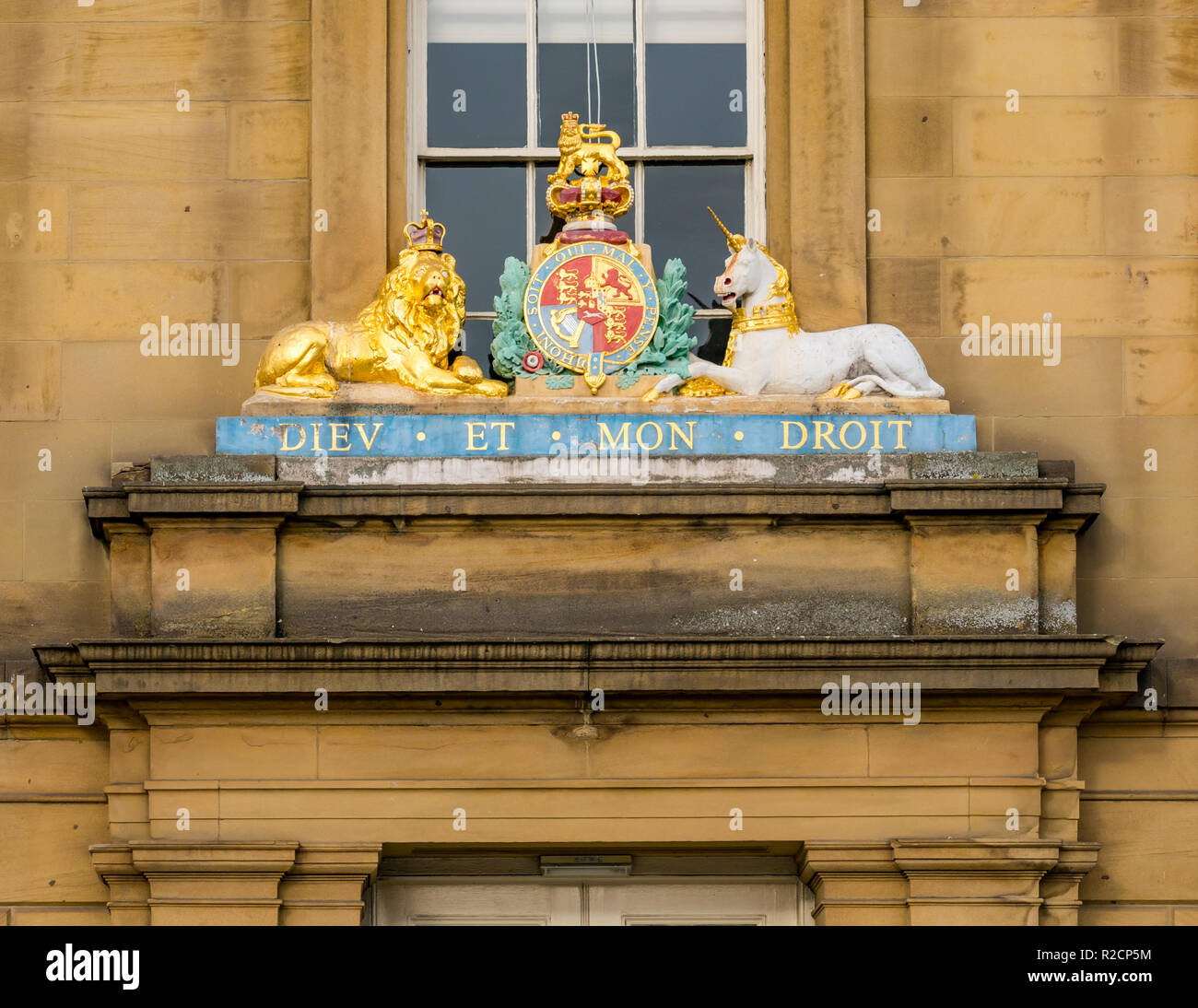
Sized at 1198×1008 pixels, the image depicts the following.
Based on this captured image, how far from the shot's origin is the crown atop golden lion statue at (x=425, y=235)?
1541 centimetres

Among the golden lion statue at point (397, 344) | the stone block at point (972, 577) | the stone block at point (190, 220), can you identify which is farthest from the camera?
the stone block at point (190, 220)

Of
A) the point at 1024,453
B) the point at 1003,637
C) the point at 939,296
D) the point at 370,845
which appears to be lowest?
the point at 370,845

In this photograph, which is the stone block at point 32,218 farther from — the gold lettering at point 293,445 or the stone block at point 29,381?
the gold lettering at point 293,445

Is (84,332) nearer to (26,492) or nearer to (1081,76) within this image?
(26,492)

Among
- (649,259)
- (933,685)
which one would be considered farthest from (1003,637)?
(649,259)

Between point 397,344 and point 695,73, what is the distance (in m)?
2.58

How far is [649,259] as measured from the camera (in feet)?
50.8

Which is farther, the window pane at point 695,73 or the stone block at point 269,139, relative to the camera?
the window pane at point 695,73

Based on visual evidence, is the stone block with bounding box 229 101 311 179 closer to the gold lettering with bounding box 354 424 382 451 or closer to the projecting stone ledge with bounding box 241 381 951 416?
the projecting stone ledge with bounding box 241 381 951 416

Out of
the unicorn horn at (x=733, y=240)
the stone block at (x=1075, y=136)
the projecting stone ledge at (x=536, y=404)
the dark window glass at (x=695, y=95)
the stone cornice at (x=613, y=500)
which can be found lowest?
the stone cornice at (x=613, y=500)

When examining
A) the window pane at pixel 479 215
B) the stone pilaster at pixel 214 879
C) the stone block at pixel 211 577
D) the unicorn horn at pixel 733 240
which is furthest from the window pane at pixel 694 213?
the stone pilaster at pixel 214 879

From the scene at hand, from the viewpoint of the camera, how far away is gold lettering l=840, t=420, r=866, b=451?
1496cm

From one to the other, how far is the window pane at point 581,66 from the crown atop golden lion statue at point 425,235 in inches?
38.2

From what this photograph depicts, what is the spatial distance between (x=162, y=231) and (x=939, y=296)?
4.59m
